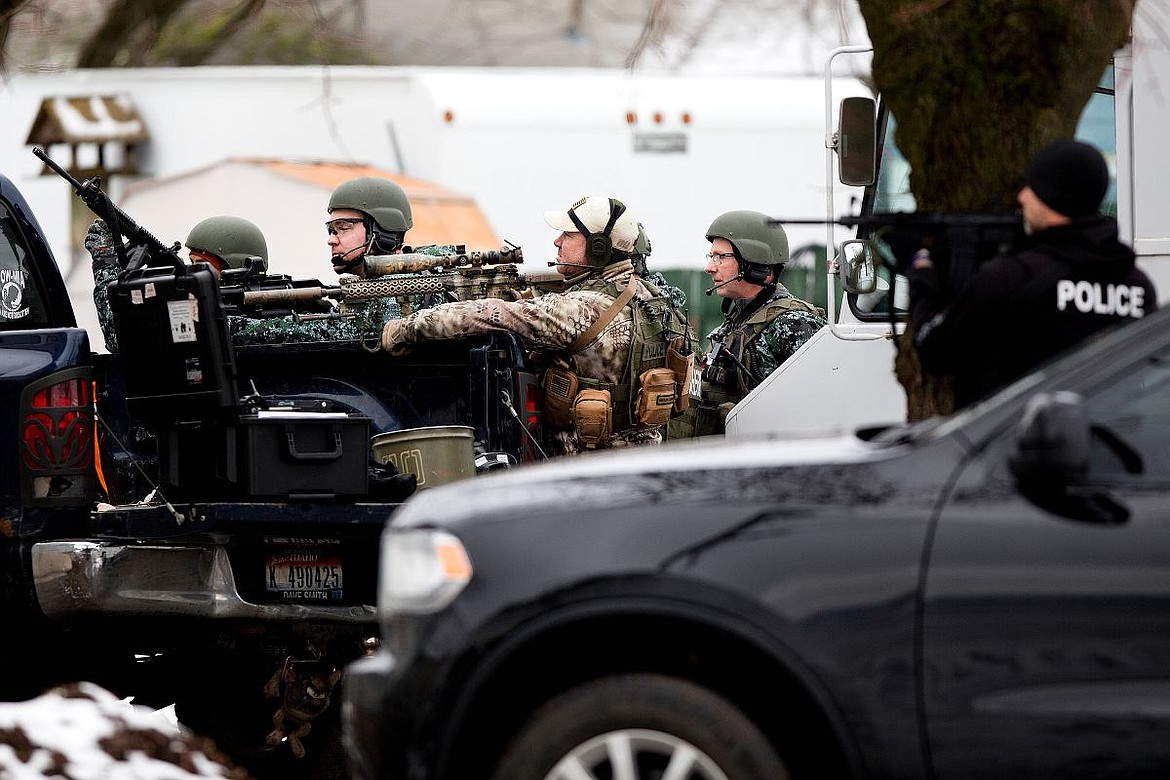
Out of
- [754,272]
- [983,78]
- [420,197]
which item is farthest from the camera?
[420,197]

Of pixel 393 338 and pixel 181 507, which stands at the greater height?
pixel 393 338

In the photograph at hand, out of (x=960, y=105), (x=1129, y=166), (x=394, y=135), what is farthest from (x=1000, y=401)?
(x=394, y=135)

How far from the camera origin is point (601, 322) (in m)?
7.84

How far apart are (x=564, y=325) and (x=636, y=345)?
53cm

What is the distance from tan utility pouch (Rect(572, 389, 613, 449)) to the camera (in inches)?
308

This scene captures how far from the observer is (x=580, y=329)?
7.75 meters

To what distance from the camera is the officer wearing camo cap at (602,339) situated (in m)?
7.77

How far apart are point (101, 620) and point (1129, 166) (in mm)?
4532

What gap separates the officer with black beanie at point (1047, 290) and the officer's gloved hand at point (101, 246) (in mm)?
3585

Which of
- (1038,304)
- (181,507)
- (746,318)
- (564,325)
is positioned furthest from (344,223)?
(1038,304)

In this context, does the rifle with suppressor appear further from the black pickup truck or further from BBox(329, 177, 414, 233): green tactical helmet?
BBox(329, 177, 414, 233): green tactical helmet

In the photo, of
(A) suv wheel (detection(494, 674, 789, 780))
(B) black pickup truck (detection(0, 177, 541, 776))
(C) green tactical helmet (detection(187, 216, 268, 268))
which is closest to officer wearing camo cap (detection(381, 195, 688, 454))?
(B) black pickup truck (detection(0, 177, 541, 776))

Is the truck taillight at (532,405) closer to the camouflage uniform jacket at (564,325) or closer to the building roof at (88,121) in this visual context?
the camouflage uniform jacket at (564,325)

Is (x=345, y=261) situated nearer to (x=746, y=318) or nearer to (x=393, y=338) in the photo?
(x=393, y=338)
